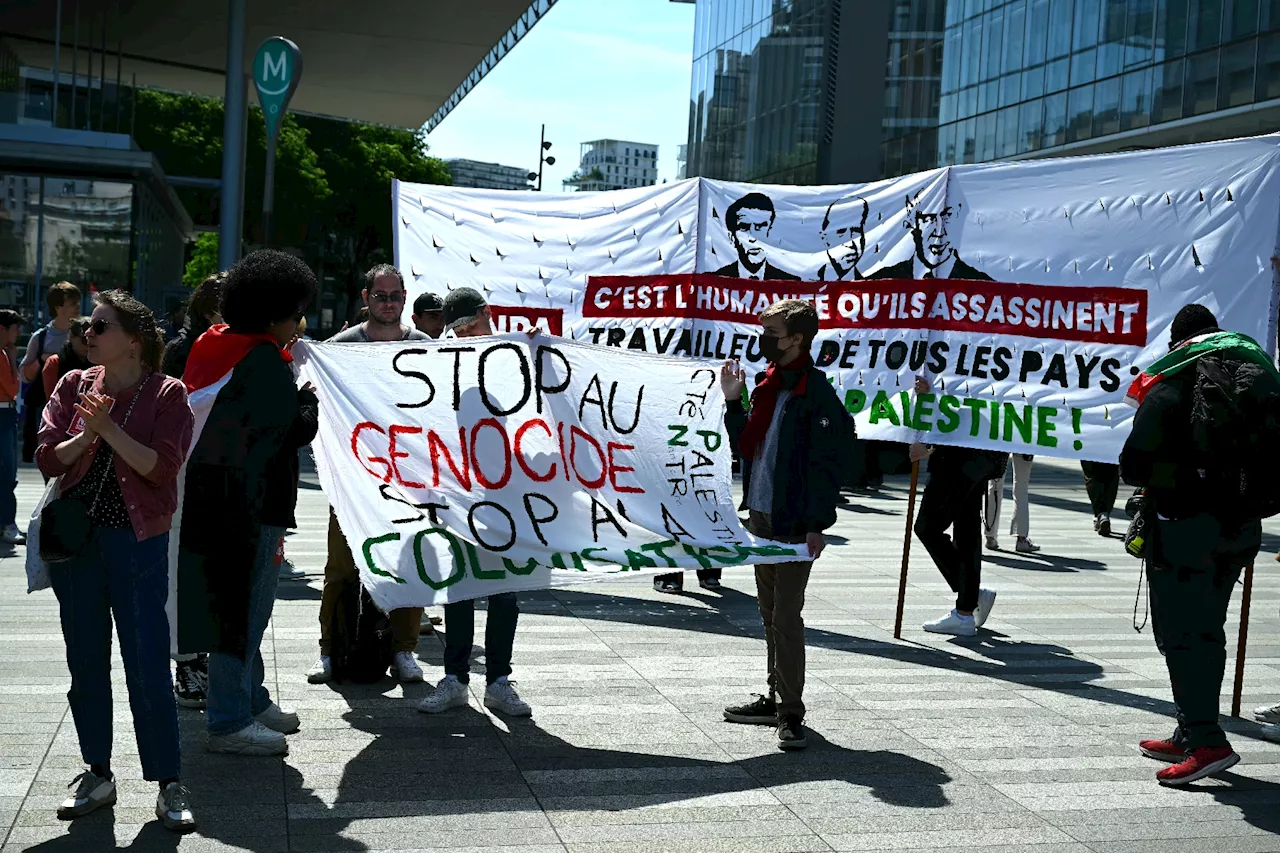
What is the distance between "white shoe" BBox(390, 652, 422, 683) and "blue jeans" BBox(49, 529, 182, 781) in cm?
222

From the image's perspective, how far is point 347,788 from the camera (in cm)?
547

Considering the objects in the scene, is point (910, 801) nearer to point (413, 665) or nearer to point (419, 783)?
point (419, 783)

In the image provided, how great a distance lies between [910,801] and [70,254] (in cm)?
2168

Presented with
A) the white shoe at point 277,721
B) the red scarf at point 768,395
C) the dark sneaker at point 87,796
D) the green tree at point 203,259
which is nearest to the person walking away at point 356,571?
the white shoe at point 277,721

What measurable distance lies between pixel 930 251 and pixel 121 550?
213 inches

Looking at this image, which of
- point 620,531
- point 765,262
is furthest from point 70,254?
point 620,531

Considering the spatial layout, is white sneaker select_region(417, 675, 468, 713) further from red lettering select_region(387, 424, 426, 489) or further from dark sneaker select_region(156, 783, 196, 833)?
dark sneaker select_region(156, 783, 196, 833)

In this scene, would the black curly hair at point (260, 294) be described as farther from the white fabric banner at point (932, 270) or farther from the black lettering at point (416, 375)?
the white fabric banner at point (932, 270)

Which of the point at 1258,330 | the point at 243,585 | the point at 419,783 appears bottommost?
the point at 419,783

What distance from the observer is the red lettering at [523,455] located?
262 inches

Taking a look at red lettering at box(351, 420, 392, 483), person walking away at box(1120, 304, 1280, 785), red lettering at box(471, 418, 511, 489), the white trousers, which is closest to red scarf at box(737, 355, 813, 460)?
red lettering at box(471, 418, 511, 489)

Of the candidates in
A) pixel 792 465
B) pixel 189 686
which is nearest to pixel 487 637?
pixel 189 686

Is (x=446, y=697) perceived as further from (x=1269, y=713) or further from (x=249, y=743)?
(x=1269, y=713)

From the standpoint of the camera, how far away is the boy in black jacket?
6.45m
